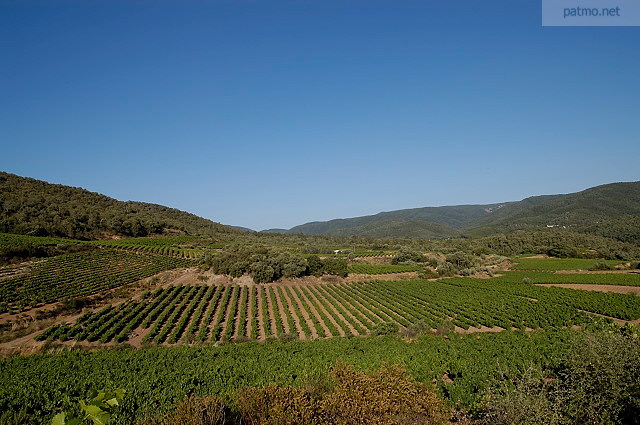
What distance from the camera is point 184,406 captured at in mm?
6559

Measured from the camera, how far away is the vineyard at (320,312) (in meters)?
30.3

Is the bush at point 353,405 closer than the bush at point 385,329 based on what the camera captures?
Yes

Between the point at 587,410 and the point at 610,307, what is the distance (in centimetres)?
Result: 3675

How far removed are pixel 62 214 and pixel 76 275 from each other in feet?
183

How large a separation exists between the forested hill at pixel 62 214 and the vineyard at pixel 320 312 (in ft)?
189

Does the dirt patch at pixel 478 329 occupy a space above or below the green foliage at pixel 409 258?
below

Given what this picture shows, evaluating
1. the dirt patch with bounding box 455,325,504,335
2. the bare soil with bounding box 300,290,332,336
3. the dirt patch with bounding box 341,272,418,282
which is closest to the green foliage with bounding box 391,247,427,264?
the dirt patch with bounding box 341,272,418,282

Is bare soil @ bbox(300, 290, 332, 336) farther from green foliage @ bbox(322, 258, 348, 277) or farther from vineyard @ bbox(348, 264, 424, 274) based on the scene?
vineyard @ bbox(348, 264, 424, 274)

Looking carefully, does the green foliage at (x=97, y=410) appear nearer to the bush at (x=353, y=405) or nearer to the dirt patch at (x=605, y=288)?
the bush at (x=353, y=405)

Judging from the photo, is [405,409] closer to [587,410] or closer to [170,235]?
[587,410]

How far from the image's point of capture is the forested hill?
255ft

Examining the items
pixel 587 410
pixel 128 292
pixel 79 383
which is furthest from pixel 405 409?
pixel 128 292

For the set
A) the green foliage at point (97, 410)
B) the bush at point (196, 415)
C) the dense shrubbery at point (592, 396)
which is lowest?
the dense shrubbery at point (592, 396)

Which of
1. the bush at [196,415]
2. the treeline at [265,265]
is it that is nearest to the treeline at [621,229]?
the treeline at [265,265]
